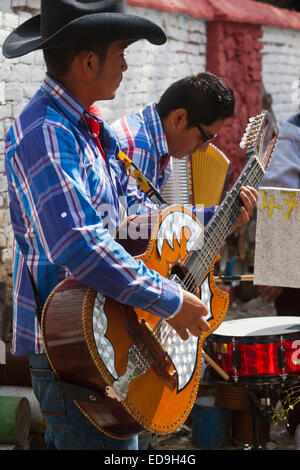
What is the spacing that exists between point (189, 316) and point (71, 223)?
1.55ft

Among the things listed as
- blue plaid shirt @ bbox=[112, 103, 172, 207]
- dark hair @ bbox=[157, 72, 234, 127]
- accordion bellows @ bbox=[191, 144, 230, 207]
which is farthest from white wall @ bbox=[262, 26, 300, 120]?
blue plaid shirt @ bbox=[112, 103, 172, 207]

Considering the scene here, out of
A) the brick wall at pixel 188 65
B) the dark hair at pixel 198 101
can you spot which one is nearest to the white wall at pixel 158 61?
the brick wall at pixel 188 65

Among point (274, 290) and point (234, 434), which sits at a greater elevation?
point (274, 290)

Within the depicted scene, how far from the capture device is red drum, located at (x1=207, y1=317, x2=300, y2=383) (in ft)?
12.3

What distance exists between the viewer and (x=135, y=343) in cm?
225

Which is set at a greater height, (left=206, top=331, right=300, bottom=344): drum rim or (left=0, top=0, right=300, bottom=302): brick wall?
(left=0, top=0, right=300, bottom=302): brick wall

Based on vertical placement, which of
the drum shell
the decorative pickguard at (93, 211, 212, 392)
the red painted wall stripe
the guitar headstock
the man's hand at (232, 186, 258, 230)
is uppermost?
the red painted wall stripe

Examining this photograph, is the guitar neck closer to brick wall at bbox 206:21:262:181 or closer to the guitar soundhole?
the guitar soundhole

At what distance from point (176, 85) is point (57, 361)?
2.01 metres

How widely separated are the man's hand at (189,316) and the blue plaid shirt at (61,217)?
0.04m

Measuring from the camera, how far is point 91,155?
86.7 inches

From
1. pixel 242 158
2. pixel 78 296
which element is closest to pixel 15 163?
pixel 78 296

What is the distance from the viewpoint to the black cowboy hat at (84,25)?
211 centimetres

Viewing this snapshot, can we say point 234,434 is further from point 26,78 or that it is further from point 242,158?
point 242,158
